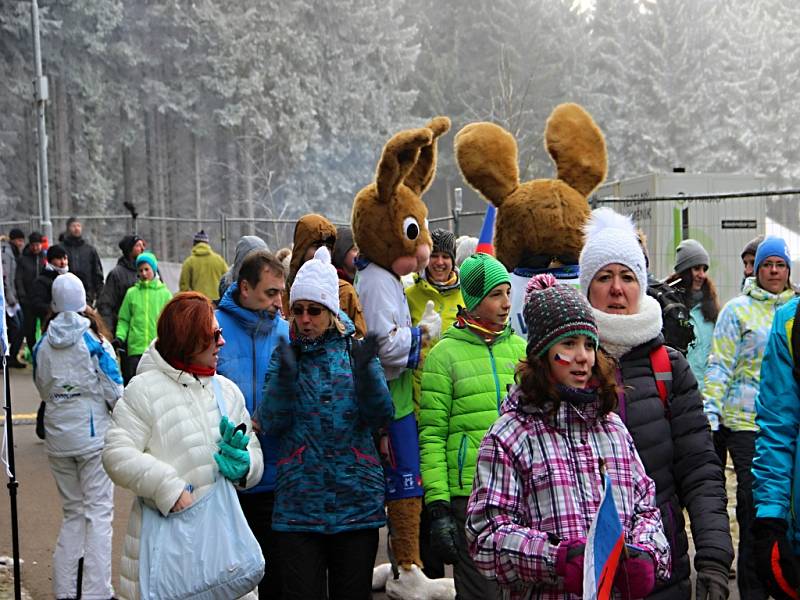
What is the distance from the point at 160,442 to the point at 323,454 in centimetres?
73

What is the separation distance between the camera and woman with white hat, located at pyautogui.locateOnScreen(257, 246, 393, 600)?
4.76 meters

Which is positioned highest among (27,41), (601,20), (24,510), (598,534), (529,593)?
(601,20)

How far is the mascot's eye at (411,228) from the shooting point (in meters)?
6.22

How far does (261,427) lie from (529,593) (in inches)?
76.4

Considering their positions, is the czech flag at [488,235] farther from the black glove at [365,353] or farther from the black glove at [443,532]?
the black glove at [443,532]

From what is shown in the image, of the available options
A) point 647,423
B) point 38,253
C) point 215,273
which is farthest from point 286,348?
point 38,253

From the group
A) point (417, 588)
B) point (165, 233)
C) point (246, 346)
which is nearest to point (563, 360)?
point (246, 346)

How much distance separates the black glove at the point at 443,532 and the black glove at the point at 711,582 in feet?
4.16

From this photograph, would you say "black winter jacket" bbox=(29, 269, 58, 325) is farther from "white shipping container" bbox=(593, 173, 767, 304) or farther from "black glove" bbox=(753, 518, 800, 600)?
"black glove" bbox=(753, 518, 800, 600)

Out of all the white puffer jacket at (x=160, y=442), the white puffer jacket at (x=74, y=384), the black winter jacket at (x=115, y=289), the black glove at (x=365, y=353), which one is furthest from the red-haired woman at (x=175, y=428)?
the black winter jacket at (x=115, y=289)

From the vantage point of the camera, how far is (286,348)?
480cm

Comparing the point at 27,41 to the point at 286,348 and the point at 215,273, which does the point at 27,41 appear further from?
the point at 286,348

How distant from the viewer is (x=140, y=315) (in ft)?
35.4

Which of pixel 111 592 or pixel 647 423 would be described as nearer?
pixel 647 423
